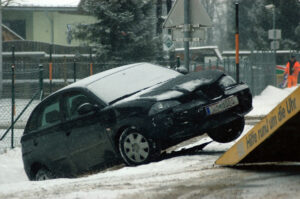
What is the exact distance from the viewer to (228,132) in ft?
31.1

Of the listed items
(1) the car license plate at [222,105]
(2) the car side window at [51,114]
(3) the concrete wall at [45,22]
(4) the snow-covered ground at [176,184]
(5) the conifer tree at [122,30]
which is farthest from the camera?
(3) the concrete wall at [45,22]

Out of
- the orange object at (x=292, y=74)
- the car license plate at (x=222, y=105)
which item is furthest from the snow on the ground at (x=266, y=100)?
the car license plate at (x=222, y=105)

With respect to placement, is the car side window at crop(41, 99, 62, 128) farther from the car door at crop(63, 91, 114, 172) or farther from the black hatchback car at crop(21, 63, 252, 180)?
the car door at crop(63, 91, 114, 172)

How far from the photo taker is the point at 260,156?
6.93 m

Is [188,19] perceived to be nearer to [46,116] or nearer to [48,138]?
[46,116]

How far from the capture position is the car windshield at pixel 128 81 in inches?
348

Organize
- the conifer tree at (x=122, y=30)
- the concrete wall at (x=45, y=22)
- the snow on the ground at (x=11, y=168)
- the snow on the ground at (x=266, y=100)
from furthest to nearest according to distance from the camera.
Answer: the concrete wall at (x=45, y=22)
the conifer tree at (x=122, y=30)
the snow on the ground at (x=266, y=100)
the snow on the ground at (x=11, y=168)

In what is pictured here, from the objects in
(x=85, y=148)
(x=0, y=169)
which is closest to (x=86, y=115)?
(x=85, y=148)

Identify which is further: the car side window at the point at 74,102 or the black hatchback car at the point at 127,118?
the car side window at the point at 74,102

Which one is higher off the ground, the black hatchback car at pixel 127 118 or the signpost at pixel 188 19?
the signpost at pixel 188 19

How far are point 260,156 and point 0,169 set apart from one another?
607 centimetres

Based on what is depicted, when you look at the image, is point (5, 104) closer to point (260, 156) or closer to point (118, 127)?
point (118, 127)

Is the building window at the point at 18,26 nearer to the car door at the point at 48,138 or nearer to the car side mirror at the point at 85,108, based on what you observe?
the car door at the point at 48,138

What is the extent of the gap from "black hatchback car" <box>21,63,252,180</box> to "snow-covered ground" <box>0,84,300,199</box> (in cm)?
49
